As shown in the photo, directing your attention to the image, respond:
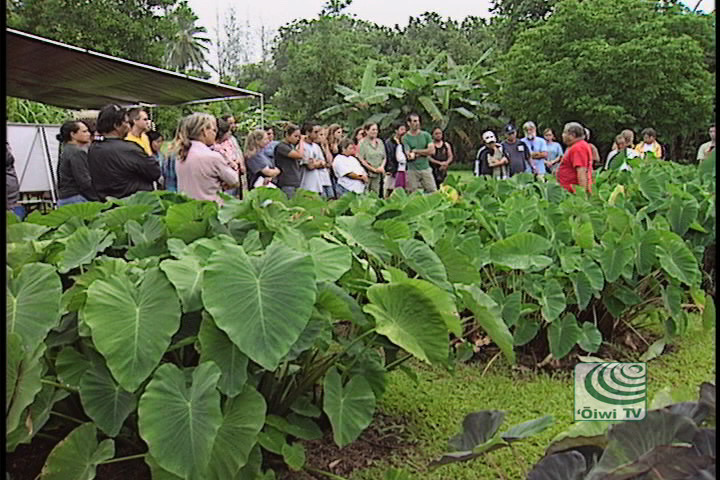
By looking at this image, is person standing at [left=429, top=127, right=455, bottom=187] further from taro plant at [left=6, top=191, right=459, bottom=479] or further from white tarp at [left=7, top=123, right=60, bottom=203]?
taro plant at [left=6, top=191, right=459, bottom=479]

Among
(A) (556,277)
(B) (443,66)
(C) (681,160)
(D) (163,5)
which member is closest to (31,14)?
(D) (163,5)

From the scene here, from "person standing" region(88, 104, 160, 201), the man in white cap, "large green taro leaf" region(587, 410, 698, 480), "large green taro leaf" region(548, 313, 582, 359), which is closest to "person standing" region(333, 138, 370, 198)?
the man in white cap

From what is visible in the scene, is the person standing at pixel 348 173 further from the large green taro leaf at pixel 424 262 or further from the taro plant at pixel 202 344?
the taro plant at pixel 202 344

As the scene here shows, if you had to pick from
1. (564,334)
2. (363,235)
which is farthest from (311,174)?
(363,235)

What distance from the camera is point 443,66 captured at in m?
24.9

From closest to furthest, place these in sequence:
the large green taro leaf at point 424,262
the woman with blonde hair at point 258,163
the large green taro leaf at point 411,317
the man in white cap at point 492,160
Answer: the large green taro leaf at point 411,317 < the large green taro leaf at point 424,262 < the woman with blonde hair at point 258,163 < the man in white cap at point 492,160

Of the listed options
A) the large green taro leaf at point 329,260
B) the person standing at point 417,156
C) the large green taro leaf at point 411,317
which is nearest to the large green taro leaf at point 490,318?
the large green taro leaf at point 411,317

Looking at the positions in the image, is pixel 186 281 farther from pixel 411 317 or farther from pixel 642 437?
pixel 642 437

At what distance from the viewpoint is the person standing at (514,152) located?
888 centimetres

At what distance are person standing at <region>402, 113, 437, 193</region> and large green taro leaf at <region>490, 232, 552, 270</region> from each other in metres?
5.84

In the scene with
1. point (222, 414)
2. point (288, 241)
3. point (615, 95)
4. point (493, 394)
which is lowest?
point (493, 394)

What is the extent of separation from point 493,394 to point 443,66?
22745 mm

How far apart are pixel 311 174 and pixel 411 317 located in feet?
→ 17.8

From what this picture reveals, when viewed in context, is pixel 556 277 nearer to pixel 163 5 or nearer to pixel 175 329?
pixel 175 329
